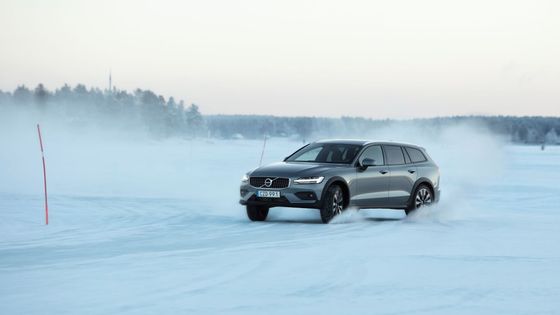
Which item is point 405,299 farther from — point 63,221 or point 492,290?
point 63,221

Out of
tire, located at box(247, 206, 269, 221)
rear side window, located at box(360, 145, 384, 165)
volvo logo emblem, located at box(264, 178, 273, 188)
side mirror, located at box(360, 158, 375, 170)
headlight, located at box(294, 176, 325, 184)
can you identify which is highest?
rear side window, located at box(360, 145, 384, 165)

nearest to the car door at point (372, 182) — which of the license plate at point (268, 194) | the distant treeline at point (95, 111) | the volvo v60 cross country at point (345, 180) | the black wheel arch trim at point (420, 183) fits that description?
the volvo v60 cross country at point (345, 180)

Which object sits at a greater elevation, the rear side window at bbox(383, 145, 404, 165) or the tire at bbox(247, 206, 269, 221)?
the rear side window at bbox(383, 145, 404, 165)

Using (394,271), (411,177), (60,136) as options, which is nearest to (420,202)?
(411,177)

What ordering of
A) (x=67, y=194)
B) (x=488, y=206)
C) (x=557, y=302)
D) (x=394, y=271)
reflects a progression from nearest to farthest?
(x=557, y=302) → (x=394, y=271) → (x=488, y=206) → (x=67, y=194)

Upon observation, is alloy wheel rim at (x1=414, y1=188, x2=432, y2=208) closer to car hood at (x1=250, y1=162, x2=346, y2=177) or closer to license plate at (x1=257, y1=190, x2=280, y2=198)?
car hood at (x1=250, y1=162, x2=346, y2=177)

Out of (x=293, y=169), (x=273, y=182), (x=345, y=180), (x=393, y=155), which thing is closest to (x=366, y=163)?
(x=345, y=180)

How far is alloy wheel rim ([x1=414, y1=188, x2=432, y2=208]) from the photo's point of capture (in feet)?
66.1

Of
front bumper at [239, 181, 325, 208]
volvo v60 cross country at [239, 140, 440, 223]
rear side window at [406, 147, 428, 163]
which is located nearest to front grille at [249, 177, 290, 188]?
volvo v60 cross country at [239, 140, 440, 223]

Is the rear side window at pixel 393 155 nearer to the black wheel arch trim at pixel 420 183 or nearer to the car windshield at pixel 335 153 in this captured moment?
the black wheel arch trim at pixel 420 183

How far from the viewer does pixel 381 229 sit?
17.2 meters

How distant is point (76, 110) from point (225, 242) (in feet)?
576

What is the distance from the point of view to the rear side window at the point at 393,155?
64.5ft

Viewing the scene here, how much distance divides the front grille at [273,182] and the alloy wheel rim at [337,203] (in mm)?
991
